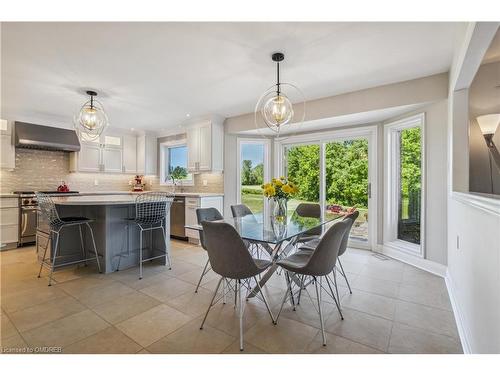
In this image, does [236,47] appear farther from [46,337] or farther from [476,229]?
[46,337]

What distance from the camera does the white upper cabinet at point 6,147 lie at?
440 centimetres

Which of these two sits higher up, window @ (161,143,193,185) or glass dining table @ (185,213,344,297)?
window @ (161,143,193,185)

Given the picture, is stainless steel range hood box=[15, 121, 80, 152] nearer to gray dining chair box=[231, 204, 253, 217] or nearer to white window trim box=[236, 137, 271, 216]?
white window trim box=[236, 137, 271, 216]

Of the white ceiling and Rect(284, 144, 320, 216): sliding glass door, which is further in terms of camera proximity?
Rect(284, 144, 320, 216): sliding glass door

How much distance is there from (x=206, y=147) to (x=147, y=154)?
2005 mm

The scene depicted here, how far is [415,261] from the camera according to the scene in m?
3.43

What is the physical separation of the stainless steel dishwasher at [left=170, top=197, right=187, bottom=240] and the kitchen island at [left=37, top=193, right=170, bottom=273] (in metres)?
1.51

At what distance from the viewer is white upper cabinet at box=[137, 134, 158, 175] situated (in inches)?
241

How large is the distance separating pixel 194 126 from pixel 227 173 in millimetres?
1189

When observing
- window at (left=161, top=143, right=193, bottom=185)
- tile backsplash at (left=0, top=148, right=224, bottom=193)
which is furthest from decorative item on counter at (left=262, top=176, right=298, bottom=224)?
window at (left=161, top=143, right=193, bottom=185)

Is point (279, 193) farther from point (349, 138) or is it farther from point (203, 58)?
point (349, 138)
